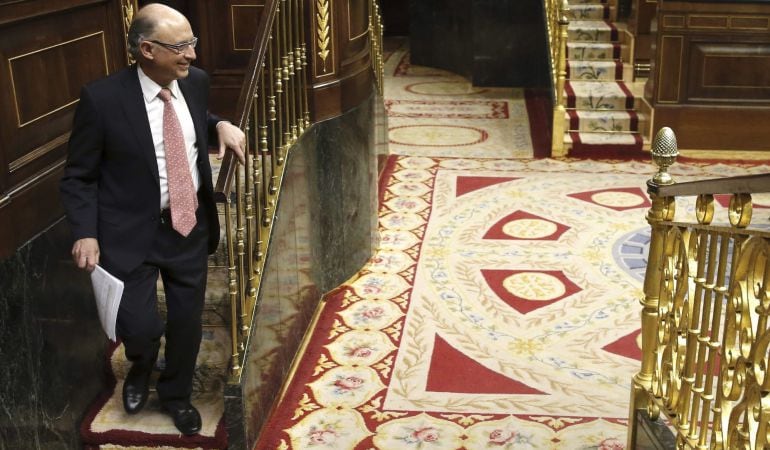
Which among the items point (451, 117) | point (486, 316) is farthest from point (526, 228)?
point (451, 117)

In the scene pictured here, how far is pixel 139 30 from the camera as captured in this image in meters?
3.12

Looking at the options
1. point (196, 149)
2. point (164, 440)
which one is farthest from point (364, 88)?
point (164, 440)

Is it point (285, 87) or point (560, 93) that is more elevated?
point (285, 87)

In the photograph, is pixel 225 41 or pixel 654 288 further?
pixel 225 41

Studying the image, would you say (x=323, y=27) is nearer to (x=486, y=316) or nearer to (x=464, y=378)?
(x=486, y=316)

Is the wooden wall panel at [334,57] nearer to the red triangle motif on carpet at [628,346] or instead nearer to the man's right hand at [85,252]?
the red triangle motif on carpet at [628,346]

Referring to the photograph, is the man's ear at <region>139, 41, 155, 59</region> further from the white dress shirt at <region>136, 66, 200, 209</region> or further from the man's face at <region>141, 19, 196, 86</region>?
the white dress shirt at <region>136, 66, 200, 209</region>

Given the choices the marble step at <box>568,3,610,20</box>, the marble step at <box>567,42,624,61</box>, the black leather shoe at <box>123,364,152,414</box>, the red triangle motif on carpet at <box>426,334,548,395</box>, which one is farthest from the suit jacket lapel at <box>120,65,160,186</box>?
the marble step at <box>568,3,610,20</box>

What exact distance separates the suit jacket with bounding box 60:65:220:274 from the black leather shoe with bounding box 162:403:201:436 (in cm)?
67

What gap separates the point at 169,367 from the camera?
11.9 ft

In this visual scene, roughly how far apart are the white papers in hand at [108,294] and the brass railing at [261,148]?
47 centimetres

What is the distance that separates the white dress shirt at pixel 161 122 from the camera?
3287 millimetres

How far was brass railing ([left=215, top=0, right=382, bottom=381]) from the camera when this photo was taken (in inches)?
146

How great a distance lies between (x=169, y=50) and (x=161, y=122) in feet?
0.98
